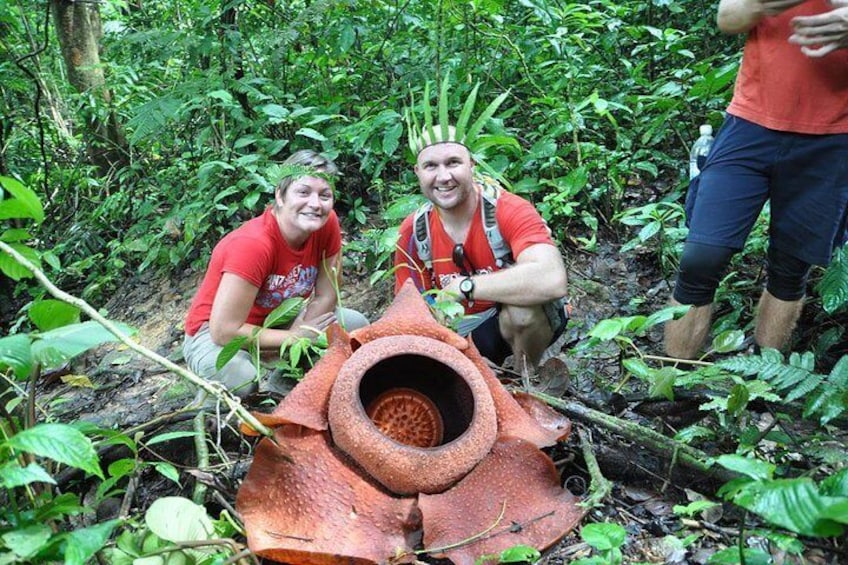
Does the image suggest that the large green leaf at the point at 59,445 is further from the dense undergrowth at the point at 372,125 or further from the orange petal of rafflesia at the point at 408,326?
the dense undergrowth at the point at 372,125

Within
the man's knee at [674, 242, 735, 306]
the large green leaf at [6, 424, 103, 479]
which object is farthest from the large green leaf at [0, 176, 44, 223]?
the man's knee at [674, 242, 735, 306]

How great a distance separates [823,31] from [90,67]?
625cm

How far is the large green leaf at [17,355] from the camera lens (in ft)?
4.37

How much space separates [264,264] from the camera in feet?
10.2

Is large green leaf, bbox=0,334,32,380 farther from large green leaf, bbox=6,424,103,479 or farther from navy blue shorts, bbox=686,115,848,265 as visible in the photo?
navy blue shorts, bbox=686,115,848,265

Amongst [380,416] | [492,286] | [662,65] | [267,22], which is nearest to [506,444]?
[380,416]

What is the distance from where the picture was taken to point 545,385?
2.44 m

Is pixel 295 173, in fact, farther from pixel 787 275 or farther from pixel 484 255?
pixel 787 275

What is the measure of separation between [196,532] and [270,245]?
174 centimetres

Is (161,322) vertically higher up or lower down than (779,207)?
lower down

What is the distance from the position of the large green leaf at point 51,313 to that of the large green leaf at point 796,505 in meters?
1.46

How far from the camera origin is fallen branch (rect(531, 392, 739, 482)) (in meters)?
1.92

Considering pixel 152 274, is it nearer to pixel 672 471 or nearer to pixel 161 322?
pixel 161 322

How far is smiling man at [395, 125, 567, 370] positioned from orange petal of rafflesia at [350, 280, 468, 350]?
82 centimetres
